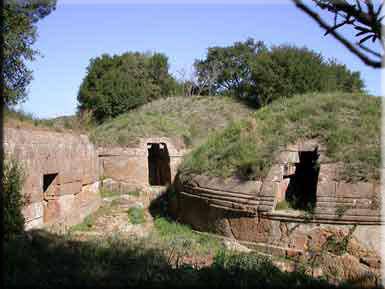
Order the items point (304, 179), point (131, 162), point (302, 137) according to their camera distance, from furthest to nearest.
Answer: point (131, 162) → point (304, 179) → point (302, 137)

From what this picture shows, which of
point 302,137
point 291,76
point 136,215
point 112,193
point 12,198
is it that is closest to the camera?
point 12,198

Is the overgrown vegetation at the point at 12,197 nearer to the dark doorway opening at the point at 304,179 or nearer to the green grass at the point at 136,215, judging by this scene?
the green grass at the point at 136,215

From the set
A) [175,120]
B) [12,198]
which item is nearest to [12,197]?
[12,198]

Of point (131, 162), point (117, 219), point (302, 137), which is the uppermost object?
point (302, 137)

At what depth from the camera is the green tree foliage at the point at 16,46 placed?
12.3m

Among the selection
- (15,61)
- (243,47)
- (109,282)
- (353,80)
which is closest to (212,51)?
(243,47)

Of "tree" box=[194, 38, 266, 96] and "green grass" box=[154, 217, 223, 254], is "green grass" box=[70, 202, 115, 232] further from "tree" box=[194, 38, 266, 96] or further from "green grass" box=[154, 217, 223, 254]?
"tree" box=[194, 38, 266, 96]

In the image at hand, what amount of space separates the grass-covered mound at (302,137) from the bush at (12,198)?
415 centimetres

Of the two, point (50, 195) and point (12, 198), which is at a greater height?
point (12, 198)

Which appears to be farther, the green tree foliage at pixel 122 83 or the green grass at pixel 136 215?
the green tree foliage at pixel 122 83

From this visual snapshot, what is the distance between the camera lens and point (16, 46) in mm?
12656

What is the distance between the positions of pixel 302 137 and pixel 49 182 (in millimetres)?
6267

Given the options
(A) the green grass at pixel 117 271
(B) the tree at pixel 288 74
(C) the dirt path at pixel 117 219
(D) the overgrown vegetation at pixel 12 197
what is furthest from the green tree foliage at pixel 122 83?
(A) the green grass at pixel 117 271

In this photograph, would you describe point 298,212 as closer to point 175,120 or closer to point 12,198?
point 12,198
